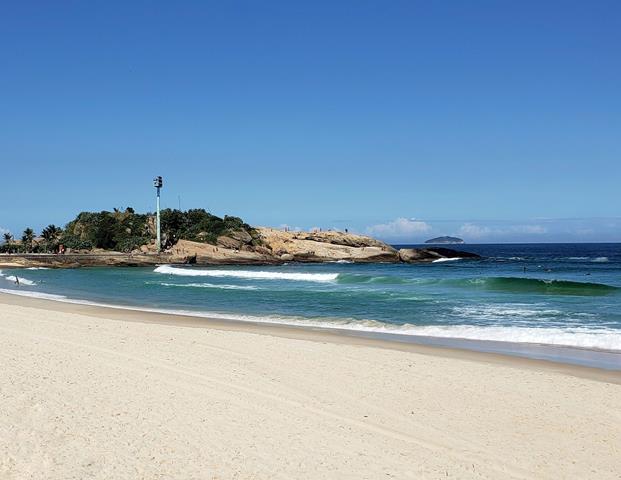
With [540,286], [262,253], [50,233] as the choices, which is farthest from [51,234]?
[540,286]

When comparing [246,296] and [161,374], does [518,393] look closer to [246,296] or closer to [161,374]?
[161,374]

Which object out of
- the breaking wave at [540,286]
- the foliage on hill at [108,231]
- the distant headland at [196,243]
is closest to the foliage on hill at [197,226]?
the distant headland at [196,243]

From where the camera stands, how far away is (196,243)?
7606 cm

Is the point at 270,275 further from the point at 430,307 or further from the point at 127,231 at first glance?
the point at 127,231

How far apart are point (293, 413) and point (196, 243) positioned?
70.3 metres

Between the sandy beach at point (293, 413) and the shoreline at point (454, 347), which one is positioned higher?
the sandy beach at point (293, 413)

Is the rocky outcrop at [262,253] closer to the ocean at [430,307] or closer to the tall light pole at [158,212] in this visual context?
the tall light pole at [158,212]

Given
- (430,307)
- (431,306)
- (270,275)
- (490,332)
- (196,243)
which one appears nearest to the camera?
(490,332)

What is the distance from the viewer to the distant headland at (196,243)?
74.4 meters

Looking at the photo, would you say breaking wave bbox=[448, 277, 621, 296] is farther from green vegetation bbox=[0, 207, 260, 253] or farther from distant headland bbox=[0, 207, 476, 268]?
green vegetation bbox=[0, 207, 260, 253]

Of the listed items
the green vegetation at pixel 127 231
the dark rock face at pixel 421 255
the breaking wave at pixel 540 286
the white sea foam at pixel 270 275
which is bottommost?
the breaking wave at pixel 540 286

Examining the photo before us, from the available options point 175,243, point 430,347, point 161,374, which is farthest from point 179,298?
point 175,243

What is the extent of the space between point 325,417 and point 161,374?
3.30m

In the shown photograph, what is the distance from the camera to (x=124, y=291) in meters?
32.7
